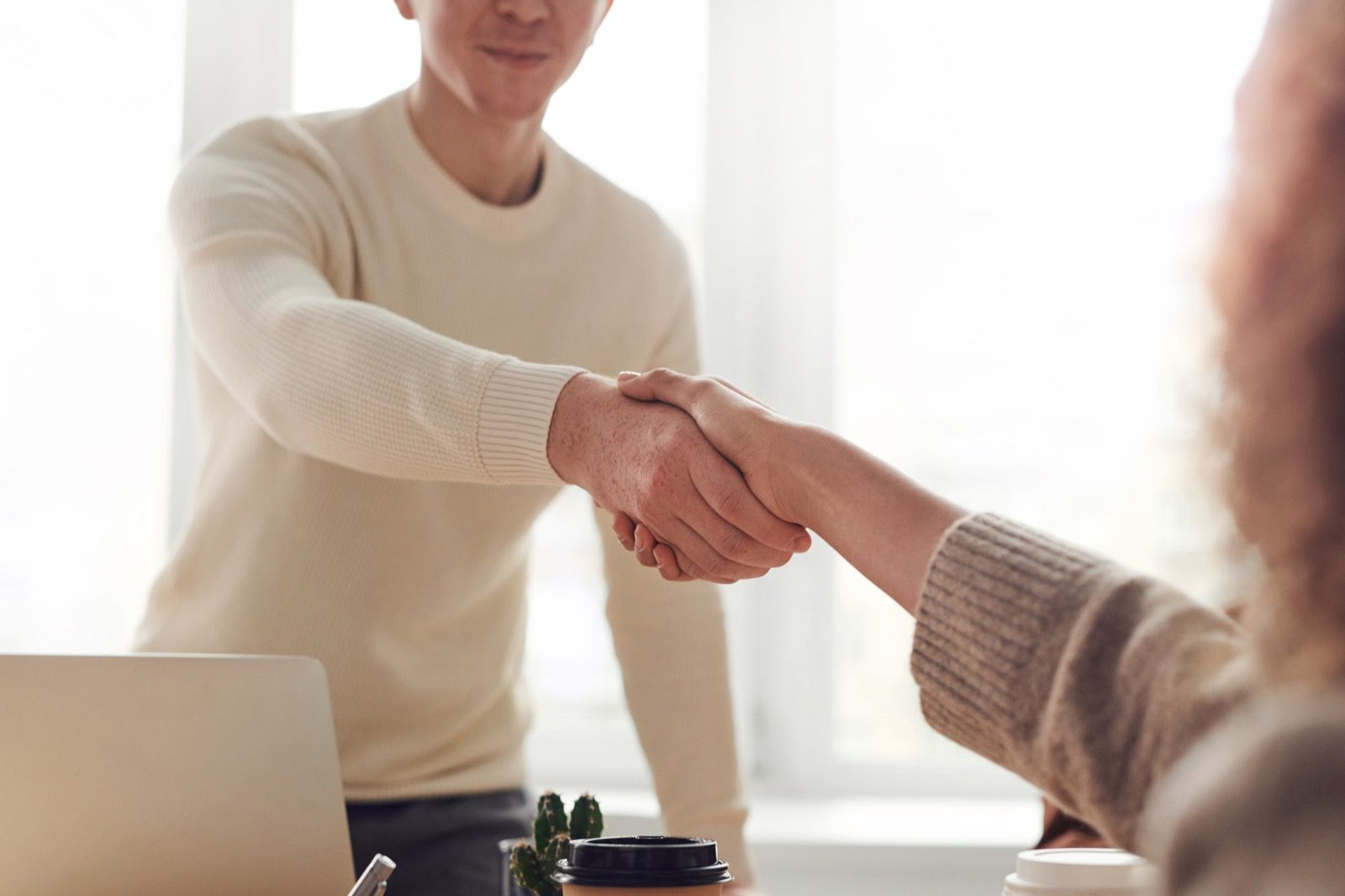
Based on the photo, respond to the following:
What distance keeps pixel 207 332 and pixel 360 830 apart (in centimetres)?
57

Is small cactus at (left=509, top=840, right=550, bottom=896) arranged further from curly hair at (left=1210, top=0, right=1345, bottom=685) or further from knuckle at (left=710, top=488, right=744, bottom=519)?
curly hair at (left=1210, top=0, right=1345, bottom=685)

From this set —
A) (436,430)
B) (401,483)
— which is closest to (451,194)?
(401,483)

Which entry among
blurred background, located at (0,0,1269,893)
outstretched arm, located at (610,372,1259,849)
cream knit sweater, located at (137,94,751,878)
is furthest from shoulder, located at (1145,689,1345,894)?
blurred background, located at (0,0,1269,893)

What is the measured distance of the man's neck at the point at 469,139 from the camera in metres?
1.69

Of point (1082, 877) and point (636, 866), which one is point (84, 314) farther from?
point (1082, 877)

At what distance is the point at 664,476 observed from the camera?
1.24 metres

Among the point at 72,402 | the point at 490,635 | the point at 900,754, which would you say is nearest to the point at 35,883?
the point at 490,635

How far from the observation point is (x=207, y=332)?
1.42 m

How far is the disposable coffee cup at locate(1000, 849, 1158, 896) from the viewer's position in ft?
2.52

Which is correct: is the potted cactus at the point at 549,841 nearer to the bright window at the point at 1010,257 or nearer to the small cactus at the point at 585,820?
the small cactus at the point at 585,820

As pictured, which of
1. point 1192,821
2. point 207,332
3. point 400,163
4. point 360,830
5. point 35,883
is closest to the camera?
point 1192,821

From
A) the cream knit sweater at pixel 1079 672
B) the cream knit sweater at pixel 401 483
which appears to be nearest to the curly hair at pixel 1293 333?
the cream knit sweater at pixel 1079 672

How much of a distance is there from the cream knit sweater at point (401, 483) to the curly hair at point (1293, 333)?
35.6 inches

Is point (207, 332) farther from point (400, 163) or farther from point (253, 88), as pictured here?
point (253, 88)
